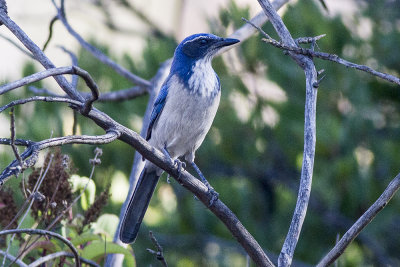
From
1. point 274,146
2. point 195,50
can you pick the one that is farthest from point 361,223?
point 274,146

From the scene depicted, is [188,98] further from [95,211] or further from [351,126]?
[351,126]

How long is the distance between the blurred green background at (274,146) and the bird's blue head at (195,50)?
1252 millimetres

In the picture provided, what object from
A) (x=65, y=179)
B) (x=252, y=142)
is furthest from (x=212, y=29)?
(x=65, y=179)

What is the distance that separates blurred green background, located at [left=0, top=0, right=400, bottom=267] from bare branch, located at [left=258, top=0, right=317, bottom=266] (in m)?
2.60

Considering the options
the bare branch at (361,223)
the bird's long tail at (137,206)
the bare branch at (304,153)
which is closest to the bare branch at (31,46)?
the bare branch at (304,153)

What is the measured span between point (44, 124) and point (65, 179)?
241cm

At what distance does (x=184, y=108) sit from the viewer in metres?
3.70

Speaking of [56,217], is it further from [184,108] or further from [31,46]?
[184,108]

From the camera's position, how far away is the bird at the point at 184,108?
12.1 ft

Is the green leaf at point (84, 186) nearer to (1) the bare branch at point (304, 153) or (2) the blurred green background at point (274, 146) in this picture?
(1) the bare branch at point (304, 153)

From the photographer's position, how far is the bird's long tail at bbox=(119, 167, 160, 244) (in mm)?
3275

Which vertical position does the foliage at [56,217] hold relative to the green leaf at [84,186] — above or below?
below

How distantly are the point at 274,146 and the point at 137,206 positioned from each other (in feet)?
8.25

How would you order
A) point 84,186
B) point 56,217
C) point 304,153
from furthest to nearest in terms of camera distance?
point 84,186 < point 56,217 < point 304,153
